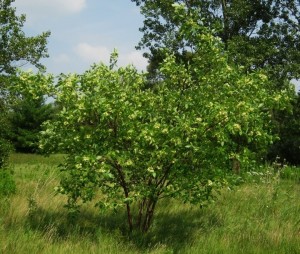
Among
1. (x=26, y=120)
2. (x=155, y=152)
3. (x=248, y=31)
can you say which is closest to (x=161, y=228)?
(x=155, y=152)

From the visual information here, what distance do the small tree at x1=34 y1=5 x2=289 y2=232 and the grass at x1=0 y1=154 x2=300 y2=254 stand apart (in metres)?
0.64

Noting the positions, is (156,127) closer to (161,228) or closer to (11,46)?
(161,228)

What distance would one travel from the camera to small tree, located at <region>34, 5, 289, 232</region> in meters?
6.11

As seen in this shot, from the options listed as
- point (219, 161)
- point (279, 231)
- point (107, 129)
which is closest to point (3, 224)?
point (107, 129)

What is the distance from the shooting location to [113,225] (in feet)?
25.6

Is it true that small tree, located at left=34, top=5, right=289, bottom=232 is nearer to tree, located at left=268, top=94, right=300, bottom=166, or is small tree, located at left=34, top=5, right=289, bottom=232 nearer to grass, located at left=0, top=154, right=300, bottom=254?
grass, located at left=0, top=154, right=300, bottom=254

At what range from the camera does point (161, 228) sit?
7836mm

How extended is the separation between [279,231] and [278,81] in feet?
34.2

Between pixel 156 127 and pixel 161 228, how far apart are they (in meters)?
2.50

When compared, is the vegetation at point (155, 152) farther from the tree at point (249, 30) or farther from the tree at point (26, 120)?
the tree at point (26, 120)

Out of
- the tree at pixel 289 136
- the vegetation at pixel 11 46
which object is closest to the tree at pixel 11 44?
the vegetation at pixel 11 46

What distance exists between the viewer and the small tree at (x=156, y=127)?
20.0ft

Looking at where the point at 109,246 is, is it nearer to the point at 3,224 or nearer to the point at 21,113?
the point at 3,224

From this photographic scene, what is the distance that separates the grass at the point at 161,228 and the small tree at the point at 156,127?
0.64 m
